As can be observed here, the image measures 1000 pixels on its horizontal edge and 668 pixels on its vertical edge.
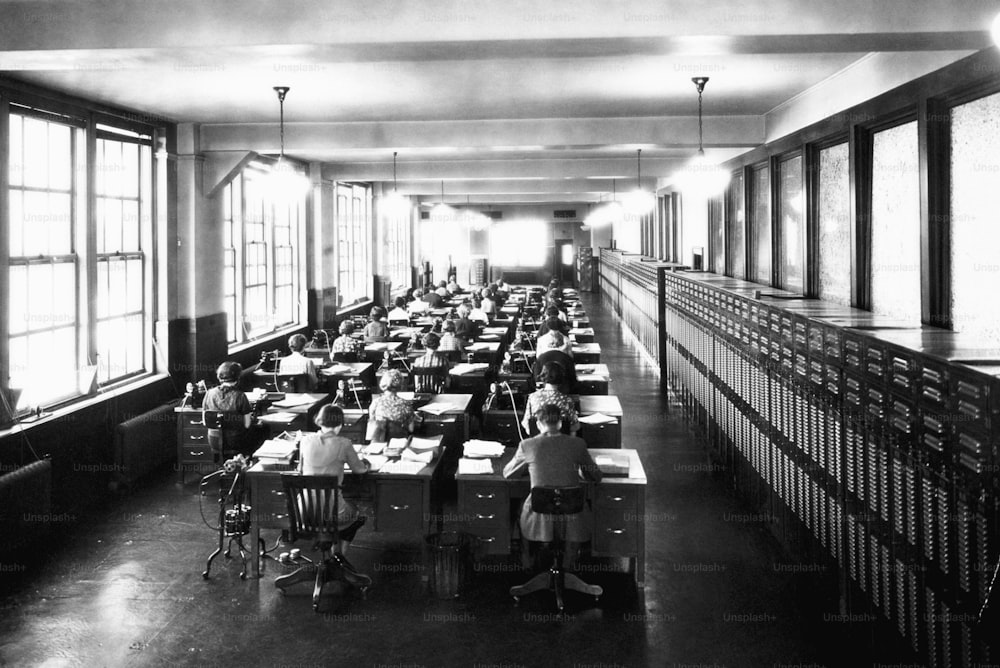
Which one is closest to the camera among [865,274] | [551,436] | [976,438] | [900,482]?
[976,438]

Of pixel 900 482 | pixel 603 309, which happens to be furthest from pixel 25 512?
pixel 603 309

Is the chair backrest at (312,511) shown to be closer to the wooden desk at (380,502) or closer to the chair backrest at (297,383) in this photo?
the wooden desk at (380,502)

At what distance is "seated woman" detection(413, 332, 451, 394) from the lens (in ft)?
32.9

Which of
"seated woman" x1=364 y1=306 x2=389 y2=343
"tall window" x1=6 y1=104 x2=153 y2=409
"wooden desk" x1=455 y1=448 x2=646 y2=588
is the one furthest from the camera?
"seated woman" x1=364 y1=306 x2=389 y2=343

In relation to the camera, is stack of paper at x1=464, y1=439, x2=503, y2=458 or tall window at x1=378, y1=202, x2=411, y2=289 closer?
stack of paper at x1=464, y1=439, x2=503, y2=458

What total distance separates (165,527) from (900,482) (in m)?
5.78

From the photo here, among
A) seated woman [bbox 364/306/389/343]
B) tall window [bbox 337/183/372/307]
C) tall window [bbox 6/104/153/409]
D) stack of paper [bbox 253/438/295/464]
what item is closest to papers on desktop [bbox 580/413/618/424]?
stack of paper [bbox 253/438/295/464]

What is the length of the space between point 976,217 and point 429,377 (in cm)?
620

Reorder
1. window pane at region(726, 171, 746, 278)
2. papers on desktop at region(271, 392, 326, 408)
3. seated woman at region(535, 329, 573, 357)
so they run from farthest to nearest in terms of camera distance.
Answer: window pane at region(726, 171, 746, 278), seated woman at region(535, 329, 573, 357), papers on desktop at region(271, 392, 326, 408)

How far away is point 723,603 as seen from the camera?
575 centimetres

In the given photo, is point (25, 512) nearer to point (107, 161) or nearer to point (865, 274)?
point (107, 161)

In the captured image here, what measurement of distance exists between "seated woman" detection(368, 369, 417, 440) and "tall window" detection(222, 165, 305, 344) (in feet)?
15.4

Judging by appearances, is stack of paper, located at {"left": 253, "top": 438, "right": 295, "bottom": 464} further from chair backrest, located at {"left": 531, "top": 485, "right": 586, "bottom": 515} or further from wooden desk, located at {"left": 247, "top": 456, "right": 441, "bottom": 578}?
chair backrest, located at {"left": 531, "top": 485, "right": 586, "bottom": 515}

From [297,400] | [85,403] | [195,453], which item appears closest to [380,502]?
[297,400]
